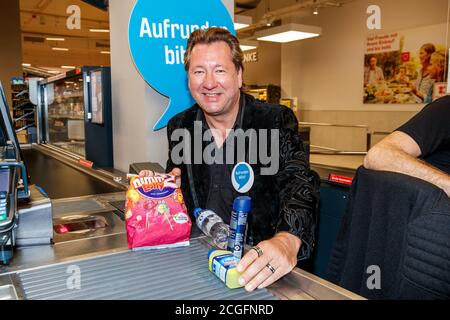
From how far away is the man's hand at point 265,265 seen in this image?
2.75ft

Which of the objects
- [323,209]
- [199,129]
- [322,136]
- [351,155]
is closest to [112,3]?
[199,129]

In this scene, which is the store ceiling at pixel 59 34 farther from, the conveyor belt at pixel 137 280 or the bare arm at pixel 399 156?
the conveyor belt at pixel 137 280

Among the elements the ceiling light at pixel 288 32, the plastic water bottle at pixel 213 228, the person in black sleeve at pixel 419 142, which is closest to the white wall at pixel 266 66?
the ceiling light at pixel 288 32

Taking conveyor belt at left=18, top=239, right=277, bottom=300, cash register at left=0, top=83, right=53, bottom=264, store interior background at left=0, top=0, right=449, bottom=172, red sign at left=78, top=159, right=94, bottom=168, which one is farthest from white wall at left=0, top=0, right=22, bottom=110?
conveyor belt at left=18, top=239, right=277, bottom=300

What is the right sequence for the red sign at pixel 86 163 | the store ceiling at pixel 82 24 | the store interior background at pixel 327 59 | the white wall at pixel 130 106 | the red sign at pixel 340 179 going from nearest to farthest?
the white wall at pixel 130 106 < the red sign at pixel 340 179 < the red sign at pixel 86 163 < the store interior background at pixel 327 59 < the store ceiling at pixel 82 24

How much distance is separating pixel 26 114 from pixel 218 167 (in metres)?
3.57

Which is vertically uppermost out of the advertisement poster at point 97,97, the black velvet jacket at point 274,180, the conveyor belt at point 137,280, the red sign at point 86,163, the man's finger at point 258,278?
the advertisement poster at point 97,97

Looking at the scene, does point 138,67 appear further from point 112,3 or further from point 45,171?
point 45,171

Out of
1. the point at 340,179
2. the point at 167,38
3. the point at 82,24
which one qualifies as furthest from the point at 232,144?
the point at 82,24

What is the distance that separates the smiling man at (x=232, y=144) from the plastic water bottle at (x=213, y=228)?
15 centimetres

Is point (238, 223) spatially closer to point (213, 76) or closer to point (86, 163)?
point (213, 76)

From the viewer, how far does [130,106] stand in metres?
2.06

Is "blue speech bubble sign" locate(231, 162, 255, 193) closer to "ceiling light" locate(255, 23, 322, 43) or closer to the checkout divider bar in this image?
the checkout divider bar

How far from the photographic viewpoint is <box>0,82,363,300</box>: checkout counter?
82cm
